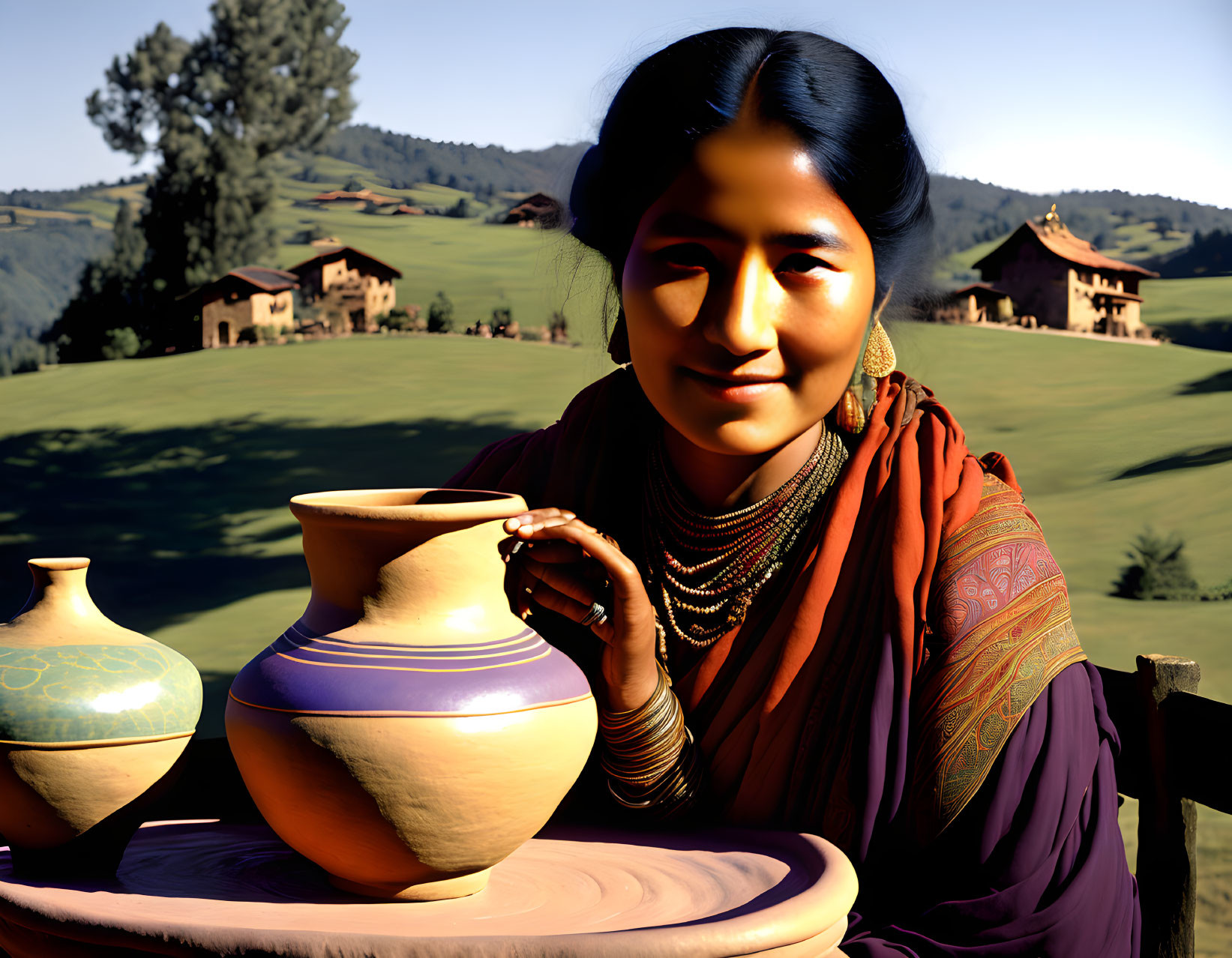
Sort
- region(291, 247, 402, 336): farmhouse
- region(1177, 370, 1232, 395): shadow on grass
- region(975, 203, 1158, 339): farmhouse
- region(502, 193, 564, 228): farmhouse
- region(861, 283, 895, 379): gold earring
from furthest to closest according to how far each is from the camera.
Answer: region(291, 247, 402, 336): farmhouse < region(975, 203, 1158, 339): farmhouse < region(1177, 370, 1232, 395): shadow on grass < region(502, 193, 564, 228): farmhouse < region(861, 283, 895, 379): gold earring

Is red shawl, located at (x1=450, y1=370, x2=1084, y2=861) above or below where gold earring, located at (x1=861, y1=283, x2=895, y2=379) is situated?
below

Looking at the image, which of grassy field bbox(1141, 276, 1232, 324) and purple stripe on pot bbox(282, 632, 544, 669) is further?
grassy field bbox(1141, 276, 1232, 324)

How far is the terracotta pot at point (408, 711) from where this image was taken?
1.53 metres

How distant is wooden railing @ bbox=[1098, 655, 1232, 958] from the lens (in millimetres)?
2459

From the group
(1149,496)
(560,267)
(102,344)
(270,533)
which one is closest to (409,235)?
(102,344)

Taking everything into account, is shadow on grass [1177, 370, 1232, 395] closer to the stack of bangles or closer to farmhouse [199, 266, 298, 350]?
farmhouse [199, 266, 298, 350]

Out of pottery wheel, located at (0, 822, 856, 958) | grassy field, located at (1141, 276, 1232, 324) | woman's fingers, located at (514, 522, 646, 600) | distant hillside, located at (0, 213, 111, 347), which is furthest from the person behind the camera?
distant hillside, located at (0, 213, 111, 347)

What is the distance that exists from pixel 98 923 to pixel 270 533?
16402 millimetres

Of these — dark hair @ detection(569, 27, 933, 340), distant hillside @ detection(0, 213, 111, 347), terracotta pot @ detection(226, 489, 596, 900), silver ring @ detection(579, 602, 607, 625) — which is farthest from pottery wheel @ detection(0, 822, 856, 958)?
distant hillside @ detection(0, 213, 111, 347)

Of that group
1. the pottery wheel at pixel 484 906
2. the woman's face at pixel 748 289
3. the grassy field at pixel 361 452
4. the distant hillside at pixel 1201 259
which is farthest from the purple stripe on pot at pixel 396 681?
the distant hillside at pixel 1201 259

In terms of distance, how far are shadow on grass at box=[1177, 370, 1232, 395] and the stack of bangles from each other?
830 inches

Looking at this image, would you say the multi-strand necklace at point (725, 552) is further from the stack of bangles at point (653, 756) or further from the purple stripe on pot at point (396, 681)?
the purple stripe on pot at point (396, 681)

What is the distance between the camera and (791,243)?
202cm

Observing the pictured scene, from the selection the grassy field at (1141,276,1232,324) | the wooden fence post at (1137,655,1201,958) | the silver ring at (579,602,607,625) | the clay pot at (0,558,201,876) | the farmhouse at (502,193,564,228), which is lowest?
the wooden fence post at (1137,655,1201,958)
